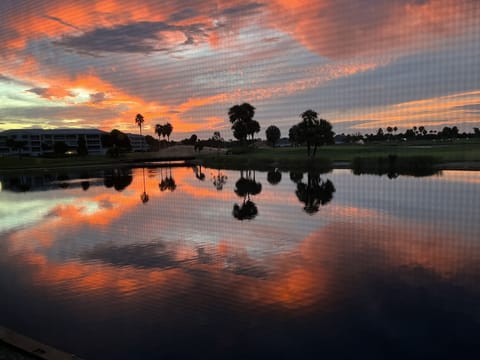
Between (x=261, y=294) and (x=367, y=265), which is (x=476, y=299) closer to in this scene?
(x=367, y=265)

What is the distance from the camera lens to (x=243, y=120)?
127 feet

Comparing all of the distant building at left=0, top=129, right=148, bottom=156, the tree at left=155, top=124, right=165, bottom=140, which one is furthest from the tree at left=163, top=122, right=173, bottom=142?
the distant building at left=0, top=129, right=148, bottom=156

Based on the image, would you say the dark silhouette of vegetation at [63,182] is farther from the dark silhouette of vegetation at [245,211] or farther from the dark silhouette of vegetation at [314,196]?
the dark silhouette of vegetation at [314,196]

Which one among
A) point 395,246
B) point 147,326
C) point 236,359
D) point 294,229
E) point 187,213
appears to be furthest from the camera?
point 187,213

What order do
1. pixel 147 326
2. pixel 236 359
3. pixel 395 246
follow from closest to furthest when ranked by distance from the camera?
1. pixel 236 359
2. pixel 147 326
3. pixel 395 246

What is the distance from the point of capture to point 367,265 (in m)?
3.83

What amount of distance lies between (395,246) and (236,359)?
3.19 m

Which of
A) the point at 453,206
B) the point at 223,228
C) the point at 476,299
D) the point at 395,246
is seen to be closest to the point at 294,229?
the point at 223,228

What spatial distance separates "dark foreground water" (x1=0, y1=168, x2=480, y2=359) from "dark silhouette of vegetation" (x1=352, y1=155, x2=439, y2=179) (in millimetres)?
10209

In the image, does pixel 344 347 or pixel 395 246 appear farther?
pixel 395 246

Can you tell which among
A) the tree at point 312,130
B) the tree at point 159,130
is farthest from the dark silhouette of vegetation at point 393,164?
the tree at point 159,130

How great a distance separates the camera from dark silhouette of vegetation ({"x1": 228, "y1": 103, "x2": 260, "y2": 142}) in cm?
3838

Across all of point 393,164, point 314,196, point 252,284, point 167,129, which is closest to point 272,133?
point 167,129

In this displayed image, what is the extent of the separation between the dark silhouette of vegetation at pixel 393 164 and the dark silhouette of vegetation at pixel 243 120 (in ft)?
69.4
